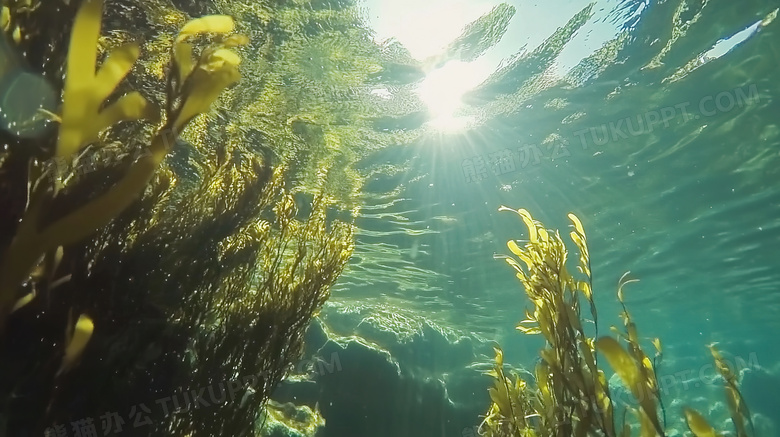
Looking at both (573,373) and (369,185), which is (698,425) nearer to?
(573,373)

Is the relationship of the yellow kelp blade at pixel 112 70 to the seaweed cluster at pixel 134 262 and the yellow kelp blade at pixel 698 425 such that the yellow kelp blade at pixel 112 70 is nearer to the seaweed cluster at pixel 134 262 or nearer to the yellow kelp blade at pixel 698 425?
the seaweed cluster at pixel 134 262

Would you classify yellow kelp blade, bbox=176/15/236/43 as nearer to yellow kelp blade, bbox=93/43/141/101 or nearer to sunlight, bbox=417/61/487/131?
yellow kelp blade, bbox=93/43/141/101

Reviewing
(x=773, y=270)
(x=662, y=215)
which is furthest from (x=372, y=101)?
(x=773, y=270)

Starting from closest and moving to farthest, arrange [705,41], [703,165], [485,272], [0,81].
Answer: [0,81], [705,41], [703,165], [485,272]

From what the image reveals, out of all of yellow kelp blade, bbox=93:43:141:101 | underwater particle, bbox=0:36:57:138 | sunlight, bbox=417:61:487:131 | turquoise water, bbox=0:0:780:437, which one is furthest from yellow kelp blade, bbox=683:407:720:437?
sunlight, bbox=417:61:487:131

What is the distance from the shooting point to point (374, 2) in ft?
22.4

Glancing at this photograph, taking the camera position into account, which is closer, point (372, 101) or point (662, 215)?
point (372, 101)

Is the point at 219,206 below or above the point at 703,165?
below

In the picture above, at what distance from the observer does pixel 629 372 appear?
281 centimetres

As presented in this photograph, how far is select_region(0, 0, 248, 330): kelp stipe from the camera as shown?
1.46 metres

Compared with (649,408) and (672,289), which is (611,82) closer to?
(649,408)

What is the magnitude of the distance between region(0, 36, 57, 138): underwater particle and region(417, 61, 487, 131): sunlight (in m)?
7.19

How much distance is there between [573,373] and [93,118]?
2880 mm

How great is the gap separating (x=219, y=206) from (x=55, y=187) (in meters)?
3.28
